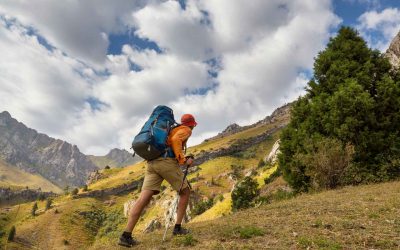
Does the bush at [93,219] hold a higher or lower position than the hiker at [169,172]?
higher

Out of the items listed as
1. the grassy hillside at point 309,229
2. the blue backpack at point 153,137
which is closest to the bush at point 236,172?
the grassy hillside at point 309,229

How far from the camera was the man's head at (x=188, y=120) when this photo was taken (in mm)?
9648

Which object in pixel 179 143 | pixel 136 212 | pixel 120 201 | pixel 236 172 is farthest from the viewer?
pixel 120 201

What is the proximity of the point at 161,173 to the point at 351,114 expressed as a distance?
1583 centimetres

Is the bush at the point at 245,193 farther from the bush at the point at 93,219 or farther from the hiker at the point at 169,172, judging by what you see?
the bush at the point at 93,219

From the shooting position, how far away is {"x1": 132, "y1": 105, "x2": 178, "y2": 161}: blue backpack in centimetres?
888

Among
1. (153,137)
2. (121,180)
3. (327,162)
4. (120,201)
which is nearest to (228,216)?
(153,137)

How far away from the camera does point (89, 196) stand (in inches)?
5512

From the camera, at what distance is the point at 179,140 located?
913cm

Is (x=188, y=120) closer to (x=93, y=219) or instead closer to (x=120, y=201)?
(x=93, y=219)

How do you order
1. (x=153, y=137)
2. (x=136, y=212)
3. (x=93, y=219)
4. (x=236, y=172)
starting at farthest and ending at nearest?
(x=93, y=219) → (x=236, y=172) → (x=153, y=137) → (x=136, y=212)

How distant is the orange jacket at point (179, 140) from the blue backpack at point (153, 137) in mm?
152

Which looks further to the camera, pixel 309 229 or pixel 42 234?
pixel 42 234

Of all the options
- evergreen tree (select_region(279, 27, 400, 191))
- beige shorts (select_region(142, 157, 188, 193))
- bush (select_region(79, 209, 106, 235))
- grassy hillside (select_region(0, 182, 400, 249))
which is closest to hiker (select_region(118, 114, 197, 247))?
beige shorts (select_region(142, 157, 188, 193))
